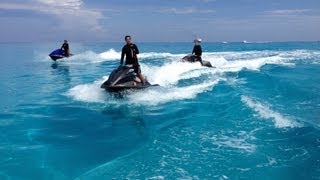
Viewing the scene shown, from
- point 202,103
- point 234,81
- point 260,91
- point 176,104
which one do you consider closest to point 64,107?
point 176,104

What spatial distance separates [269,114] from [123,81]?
17.4ft

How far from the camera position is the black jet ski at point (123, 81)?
44.6 ft

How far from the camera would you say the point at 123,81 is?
1384 centimetres

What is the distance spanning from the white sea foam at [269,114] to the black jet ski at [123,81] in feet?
12.6

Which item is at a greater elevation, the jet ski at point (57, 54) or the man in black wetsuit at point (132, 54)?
the man in black wetsuit at point (132, 54)

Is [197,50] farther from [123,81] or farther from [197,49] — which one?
[123,81]

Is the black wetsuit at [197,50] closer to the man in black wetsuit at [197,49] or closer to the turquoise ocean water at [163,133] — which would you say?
the man in black wetsuit at [197,49]

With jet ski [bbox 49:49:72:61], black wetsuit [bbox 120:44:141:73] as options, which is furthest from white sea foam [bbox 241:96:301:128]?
jet ski [bbox 49:49:72:61]

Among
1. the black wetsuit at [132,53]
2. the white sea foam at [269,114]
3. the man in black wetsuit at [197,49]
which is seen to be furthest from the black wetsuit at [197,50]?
the white sea foam at [269,114]

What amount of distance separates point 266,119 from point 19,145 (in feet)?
21.1

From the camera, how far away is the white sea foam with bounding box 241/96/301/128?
396 inches

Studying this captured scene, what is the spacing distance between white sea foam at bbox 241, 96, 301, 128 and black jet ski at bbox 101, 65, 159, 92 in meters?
3.83

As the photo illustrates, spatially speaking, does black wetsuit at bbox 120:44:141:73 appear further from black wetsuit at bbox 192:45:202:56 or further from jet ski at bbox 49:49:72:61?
jet ski at bbox 49:49:72:61

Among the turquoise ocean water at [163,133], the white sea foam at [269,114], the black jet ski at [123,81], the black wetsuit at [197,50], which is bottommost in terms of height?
the turquoise ocean water at [163,133]
